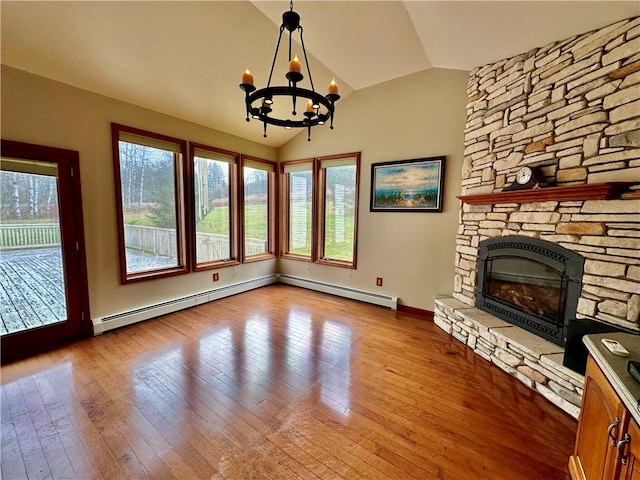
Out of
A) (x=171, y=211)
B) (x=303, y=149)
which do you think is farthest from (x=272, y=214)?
(x=171, y=211)

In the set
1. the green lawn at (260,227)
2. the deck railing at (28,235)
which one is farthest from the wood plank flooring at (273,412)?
the green lawn at (260,227)

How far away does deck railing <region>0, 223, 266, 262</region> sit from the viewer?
8.34 ft

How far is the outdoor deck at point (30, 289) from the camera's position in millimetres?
2537

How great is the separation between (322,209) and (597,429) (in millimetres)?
3988

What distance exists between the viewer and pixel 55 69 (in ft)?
8.30

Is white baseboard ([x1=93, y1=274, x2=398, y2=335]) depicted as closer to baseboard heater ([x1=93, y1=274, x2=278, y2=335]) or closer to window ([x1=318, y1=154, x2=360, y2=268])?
baseboard heater ([x1=93, y1=274, x2=278, y2=335])

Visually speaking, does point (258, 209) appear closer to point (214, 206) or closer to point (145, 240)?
point (214, 206)

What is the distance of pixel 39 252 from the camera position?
106 inches

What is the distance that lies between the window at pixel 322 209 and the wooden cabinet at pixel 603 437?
3.16 m

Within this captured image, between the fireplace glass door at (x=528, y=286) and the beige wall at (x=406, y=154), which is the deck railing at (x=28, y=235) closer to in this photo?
the beige wall at (x=406, y=154)

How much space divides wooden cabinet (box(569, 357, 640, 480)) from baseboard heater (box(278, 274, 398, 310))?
2580 mm

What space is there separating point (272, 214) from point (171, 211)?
74.7 inches

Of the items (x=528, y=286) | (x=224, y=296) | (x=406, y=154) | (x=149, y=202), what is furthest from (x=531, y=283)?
(x=149, y=202)

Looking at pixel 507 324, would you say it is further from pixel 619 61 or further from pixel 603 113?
pixel 619 61
